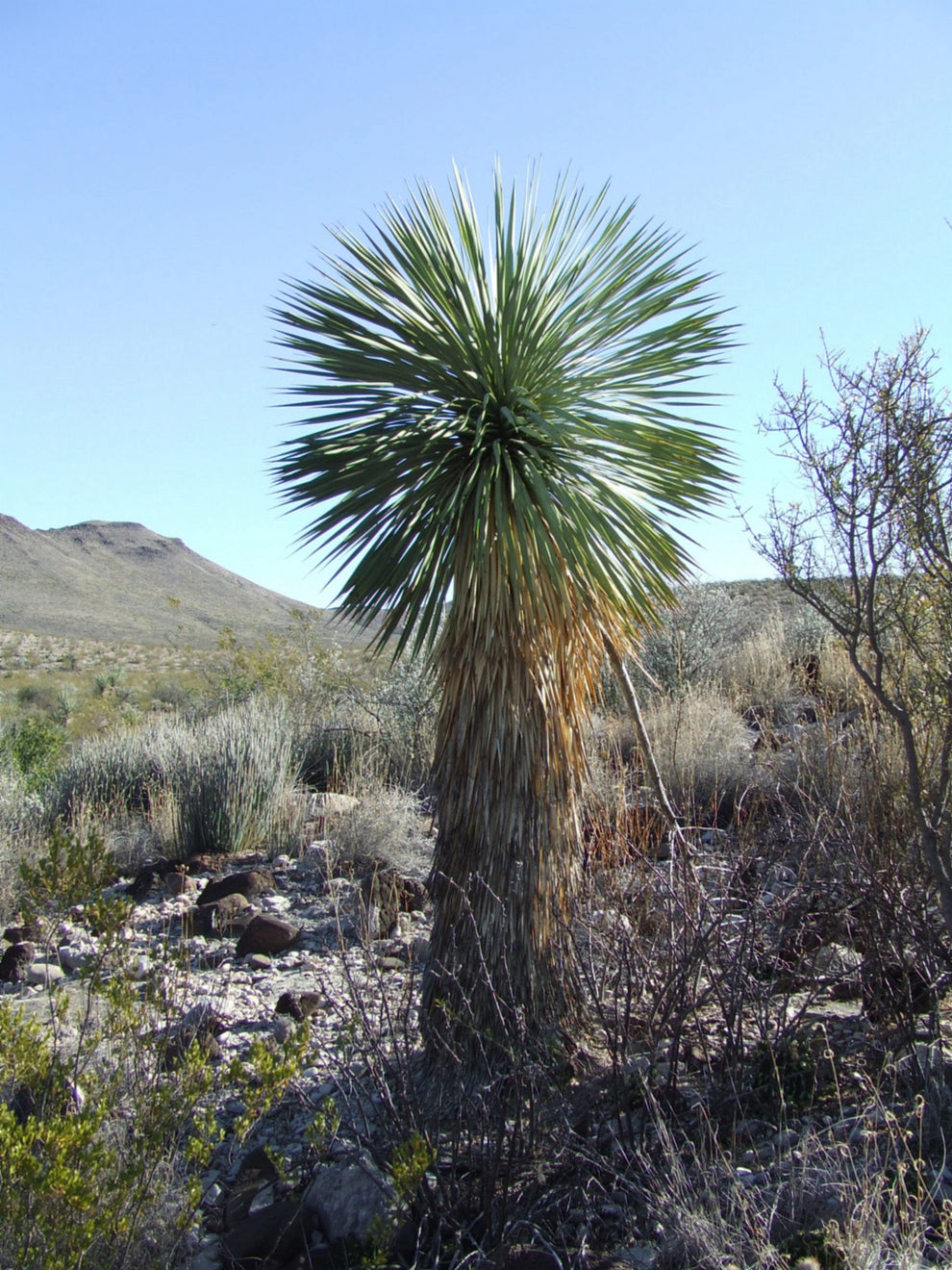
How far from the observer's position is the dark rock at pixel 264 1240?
295cm

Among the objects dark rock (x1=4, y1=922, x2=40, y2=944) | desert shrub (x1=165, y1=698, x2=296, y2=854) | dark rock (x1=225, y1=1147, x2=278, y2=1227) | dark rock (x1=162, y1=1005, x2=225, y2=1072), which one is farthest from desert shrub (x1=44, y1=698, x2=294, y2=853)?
dark rock (x1=225, y1=1147, x2=278, y2=1227)

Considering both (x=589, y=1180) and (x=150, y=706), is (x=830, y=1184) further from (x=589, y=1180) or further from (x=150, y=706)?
(x=150, y=706)

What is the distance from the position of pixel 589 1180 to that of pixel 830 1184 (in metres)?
0.77

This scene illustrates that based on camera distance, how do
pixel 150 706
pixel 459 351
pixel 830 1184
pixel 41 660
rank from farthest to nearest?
1. pixel 41 660
2. pixel 150 706
3. pixel 459 351
4. pixel 830 1184

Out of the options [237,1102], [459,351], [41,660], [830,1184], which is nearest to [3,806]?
[237,1102]

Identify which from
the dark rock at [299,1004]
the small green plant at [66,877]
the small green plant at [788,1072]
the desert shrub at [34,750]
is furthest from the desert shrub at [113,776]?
the small green plant at [788,1072]

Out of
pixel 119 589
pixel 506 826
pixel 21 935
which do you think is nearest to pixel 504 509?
Result: pixel 506 826

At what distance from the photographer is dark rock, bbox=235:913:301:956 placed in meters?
5.36

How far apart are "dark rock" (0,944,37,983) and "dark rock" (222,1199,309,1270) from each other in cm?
266

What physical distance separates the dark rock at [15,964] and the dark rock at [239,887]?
122 cm

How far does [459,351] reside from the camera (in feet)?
12.4

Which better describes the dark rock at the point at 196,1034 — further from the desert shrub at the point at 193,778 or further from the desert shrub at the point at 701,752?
the desert shrub at the point at 701,752

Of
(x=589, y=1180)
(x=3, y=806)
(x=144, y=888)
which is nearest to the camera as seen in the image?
(x=589, y=1180)

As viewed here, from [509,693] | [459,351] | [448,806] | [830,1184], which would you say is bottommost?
[830,1184]
